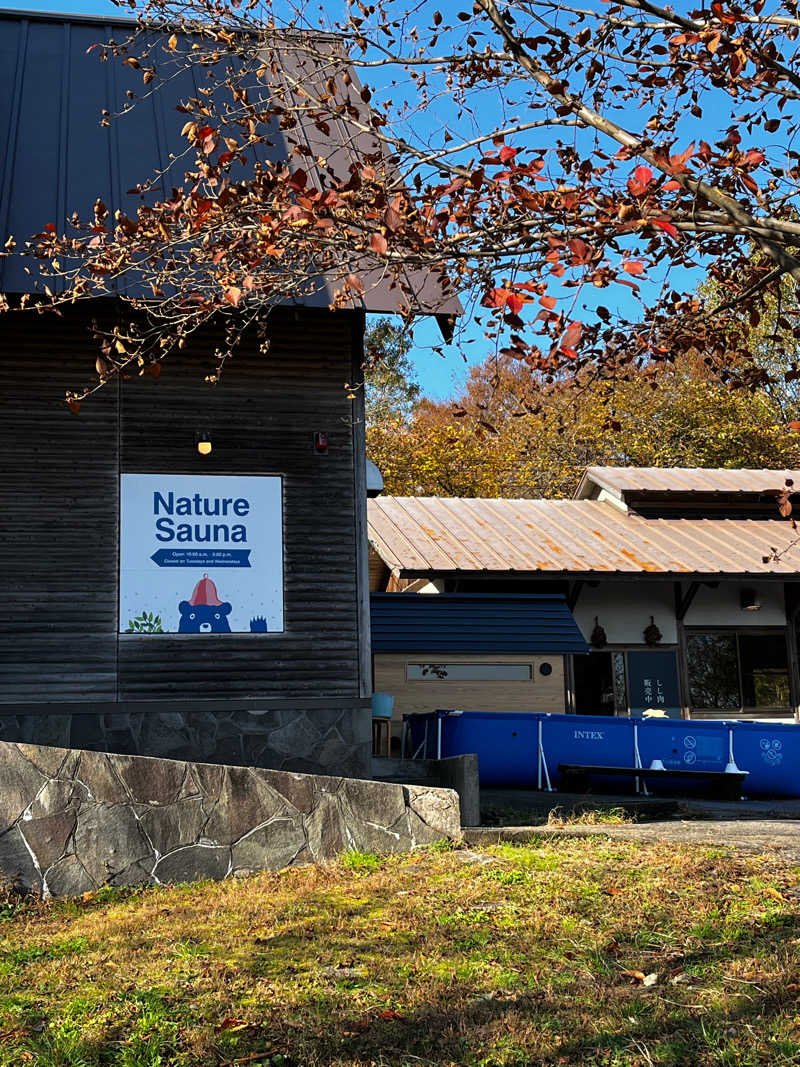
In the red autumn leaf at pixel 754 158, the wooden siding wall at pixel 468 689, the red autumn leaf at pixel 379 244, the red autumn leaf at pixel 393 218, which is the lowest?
A: the wooden siding wall at pixel 468 689

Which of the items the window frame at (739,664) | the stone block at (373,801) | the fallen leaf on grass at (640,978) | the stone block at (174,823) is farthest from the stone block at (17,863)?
the window frame at (739,664)

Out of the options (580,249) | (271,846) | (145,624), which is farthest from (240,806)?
(580,249)

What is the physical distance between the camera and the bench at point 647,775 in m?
14.7

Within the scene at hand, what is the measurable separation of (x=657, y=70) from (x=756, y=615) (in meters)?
16.6

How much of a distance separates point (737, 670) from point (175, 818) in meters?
15.4

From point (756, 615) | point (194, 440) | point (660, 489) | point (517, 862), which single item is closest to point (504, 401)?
point (660, 489)

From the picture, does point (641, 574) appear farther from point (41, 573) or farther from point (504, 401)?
point (504, 401)

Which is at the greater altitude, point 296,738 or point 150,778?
point 296,738

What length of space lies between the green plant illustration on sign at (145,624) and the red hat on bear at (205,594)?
420 millimetres

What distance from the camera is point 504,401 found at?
40438 millimetres

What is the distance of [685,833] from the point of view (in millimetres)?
10195

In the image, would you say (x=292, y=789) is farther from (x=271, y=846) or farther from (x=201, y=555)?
(x=201, y=555)

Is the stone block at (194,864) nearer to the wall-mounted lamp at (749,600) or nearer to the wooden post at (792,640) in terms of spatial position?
the wall-mounted lamp at (749,600)

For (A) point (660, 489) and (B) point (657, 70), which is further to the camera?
(A) point (660, 489)
